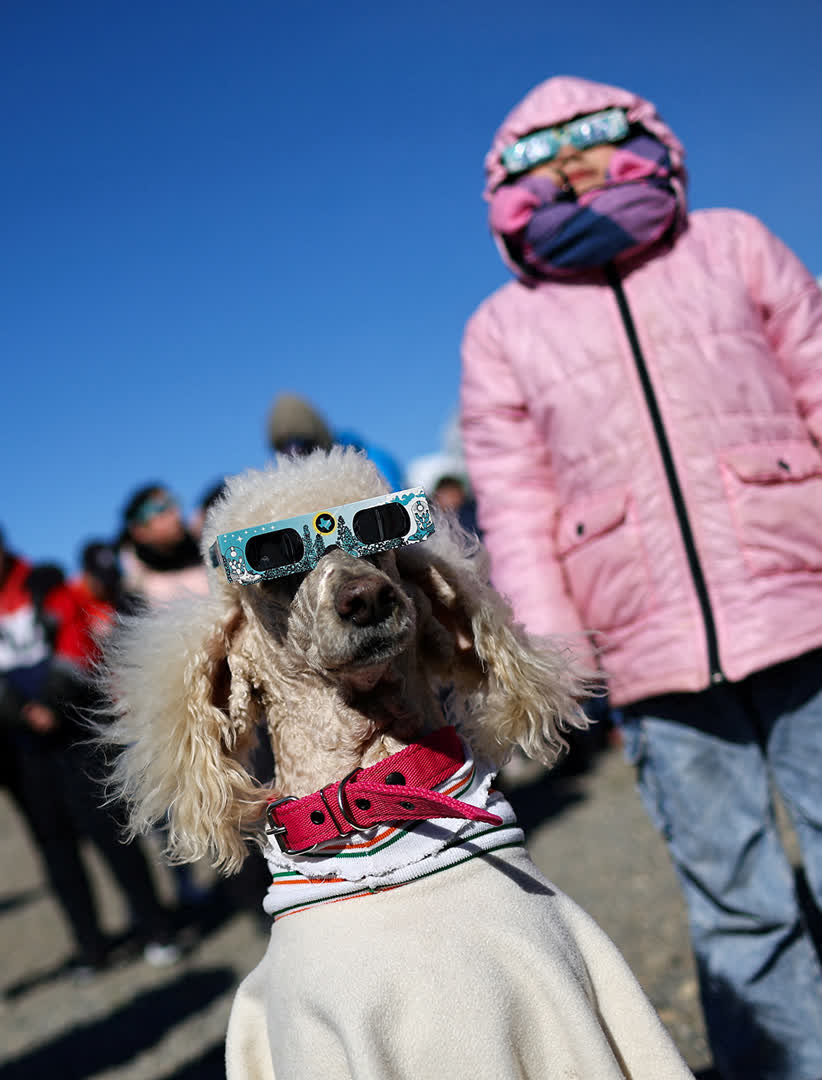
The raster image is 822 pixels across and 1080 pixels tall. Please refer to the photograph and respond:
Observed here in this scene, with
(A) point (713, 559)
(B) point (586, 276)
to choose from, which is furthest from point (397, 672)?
(B) point (586, 276)

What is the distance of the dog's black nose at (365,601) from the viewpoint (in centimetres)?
139

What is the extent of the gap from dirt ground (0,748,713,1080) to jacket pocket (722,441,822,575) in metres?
1.30

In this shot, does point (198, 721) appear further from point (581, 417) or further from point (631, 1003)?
point (581, 417)

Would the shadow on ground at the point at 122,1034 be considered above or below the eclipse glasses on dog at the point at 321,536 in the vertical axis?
below

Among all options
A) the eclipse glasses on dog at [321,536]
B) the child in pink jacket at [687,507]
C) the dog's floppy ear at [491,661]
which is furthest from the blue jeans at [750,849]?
the eclipse glasses on dog at [321,536]

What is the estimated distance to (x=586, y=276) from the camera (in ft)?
6.82

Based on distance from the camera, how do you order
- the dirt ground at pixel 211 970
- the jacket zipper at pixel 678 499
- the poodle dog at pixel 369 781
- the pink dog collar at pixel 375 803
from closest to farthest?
the poodle dog at pixel 369 781
the pink dog collar at pixel 375 803
the jacket zipper at pixel 678 499
the dirt ground at pixel 211 970

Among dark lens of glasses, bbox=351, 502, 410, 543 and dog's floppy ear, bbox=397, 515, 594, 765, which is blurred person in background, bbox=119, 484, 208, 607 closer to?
dog's floppy ear, bbox=397, 515, 594, 765

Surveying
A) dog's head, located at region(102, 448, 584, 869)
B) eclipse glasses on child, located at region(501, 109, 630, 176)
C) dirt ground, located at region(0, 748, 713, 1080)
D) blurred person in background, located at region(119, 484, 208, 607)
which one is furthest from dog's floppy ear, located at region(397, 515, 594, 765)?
blurred person in background, located at region(119, 484, 208, 607)

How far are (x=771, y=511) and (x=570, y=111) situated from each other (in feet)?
3.38

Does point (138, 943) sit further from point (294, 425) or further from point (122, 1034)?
point (294, 425)

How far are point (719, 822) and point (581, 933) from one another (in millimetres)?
609

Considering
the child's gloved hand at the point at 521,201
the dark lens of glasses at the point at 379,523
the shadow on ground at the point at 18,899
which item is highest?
the child's gloved hand at the point at 521,201

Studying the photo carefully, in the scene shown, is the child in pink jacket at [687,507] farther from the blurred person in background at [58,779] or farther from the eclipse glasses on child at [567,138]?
the blurred person in background at [58,779]
